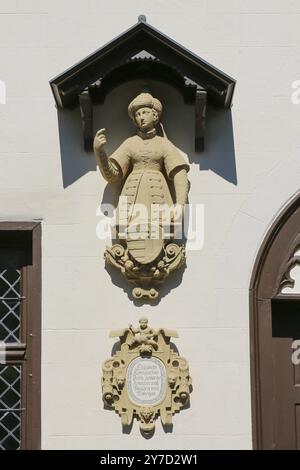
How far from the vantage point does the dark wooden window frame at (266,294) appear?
7.50 m

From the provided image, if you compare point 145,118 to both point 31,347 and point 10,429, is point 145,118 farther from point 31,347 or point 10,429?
point 10,429

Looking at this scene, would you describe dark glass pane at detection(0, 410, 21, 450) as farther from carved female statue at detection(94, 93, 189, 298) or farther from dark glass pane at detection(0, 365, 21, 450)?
carved female statue at detection(94, 93, 189, 298)

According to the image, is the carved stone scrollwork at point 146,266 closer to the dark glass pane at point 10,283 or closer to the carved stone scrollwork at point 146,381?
the carved stone scrollwork at point 146,381

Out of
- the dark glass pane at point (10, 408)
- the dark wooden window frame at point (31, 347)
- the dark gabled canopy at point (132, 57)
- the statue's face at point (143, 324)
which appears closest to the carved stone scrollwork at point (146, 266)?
the statue's face at point (143, 324)

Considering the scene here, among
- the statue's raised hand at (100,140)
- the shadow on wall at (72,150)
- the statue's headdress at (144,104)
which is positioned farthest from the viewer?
the shadow on wall at (72,150)

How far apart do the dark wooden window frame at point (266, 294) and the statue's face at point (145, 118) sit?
989mm

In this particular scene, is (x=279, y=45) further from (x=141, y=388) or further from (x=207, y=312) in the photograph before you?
(x=141, y=388)

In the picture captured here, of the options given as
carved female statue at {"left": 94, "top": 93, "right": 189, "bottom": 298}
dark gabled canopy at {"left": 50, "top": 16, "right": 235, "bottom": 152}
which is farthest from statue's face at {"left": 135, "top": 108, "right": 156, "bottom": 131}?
dark gabled canopy at {"left": 50, "top": 16, "right": 235, "bottom": 152}

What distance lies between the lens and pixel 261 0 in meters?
8.07

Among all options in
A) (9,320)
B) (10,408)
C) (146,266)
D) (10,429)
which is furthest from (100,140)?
(10,429)

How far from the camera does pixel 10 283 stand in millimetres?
7809

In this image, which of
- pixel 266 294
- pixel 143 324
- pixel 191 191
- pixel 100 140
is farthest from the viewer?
pixel 191 191

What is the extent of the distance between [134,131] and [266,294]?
1322 millimetres

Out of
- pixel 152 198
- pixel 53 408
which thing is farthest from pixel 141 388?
pixel 152 198
